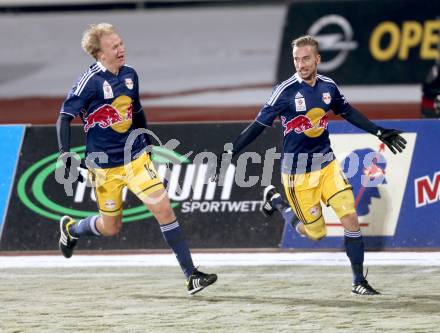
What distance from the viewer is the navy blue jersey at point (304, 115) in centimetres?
951

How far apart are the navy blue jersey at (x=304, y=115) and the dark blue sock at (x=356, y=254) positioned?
61cm

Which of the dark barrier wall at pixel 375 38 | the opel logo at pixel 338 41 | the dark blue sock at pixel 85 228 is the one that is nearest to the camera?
the dark blue sock at pixel 85 228

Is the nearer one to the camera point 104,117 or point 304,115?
point 304,115

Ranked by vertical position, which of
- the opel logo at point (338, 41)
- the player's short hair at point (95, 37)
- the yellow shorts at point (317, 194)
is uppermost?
the player's short hair at point (95, 37)

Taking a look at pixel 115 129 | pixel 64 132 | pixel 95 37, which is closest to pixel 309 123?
pixel 115 129

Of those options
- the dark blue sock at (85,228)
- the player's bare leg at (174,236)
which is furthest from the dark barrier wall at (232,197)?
the player's bare leg at (174,236)

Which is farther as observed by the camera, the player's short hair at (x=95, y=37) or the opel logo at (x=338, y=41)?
the opel logo at (x=338, y=41)

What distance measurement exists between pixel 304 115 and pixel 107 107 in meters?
1.51

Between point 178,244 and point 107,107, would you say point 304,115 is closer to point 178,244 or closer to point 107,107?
point 178,244

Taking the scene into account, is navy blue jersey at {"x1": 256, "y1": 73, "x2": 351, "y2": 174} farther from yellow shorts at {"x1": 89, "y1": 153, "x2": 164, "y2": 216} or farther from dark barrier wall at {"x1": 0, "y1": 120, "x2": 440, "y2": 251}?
dark barrier wall at {"x1": 0, "y1": 120, "x2": 440, "y2": 251}

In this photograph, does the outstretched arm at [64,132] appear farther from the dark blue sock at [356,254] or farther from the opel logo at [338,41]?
the opel logo at [338,41]

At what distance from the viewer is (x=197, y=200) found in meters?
11.8

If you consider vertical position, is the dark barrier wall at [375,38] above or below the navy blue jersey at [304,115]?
below

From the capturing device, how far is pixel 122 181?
32.1ft
